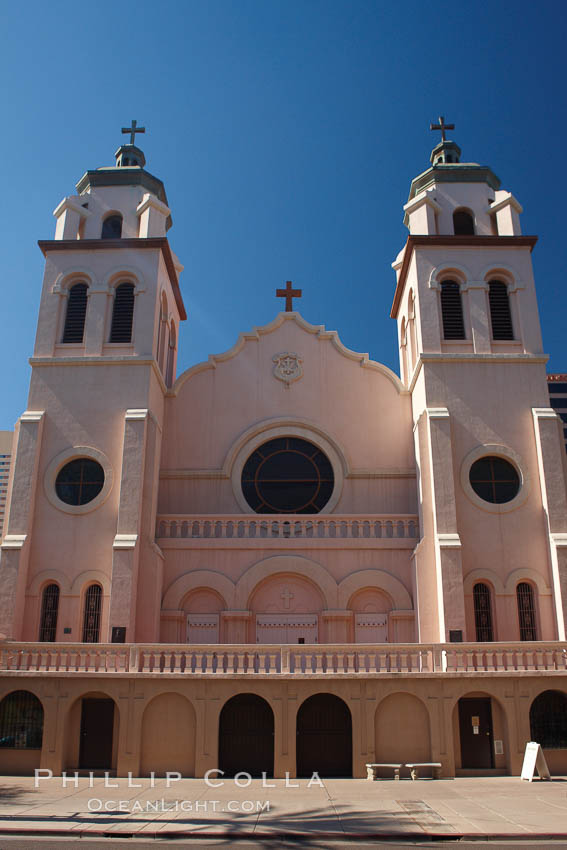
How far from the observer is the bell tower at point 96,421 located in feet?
72.5

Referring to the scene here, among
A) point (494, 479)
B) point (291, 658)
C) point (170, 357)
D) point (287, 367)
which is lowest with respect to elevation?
point (291, 658)

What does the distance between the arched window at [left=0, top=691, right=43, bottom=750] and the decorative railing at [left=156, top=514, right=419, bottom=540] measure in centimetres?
646

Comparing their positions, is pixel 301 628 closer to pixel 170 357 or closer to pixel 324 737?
pixel 324 737

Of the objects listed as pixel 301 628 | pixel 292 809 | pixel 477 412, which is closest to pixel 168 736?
pixel 292 809

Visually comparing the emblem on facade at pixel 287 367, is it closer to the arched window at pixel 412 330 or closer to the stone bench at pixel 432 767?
the arched window at pixel 412 330

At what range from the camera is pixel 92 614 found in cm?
2231

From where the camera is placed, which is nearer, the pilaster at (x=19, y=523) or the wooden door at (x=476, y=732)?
the wooden door at (x=476, y=732)

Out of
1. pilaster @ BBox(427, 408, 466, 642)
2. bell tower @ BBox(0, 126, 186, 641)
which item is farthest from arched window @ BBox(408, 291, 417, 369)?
bell tower @ BBox(0, 126, 186, 641)

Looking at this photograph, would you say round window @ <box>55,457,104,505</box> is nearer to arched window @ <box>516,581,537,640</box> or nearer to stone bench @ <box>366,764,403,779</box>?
stone bench @ <box>366,764,403,779</box>

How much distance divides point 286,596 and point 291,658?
3754mm

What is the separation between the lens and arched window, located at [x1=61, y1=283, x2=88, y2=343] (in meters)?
25.7

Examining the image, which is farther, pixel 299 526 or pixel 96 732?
pixel 299 526

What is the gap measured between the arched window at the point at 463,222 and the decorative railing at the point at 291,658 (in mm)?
14743

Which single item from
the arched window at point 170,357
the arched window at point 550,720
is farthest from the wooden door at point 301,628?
the arched window at point 170,357
